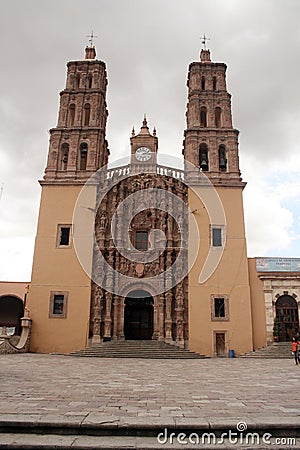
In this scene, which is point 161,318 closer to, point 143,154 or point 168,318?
point 168,318

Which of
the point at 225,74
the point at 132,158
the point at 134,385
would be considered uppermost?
the point at 225,74

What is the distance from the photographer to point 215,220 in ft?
66.8

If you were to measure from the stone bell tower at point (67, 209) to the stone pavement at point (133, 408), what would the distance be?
32.1ft

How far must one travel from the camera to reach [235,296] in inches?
747

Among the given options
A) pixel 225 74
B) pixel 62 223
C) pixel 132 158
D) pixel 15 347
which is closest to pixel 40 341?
pixel 15 347

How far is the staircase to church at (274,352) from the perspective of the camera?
17297 mm

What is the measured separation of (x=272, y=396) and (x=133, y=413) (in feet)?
9.57

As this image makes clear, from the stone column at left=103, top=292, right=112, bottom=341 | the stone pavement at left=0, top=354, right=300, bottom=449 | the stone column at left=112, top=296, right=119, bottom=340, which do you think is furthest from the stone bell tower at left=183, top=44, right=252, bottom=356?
the stone pavement at left=0, top=354, right=300, bottom=449

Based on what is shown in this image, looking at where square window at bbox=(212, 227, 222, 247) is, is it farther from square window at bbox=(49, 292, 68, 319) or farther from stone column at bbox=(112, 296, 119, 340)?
square window at bbox=(49, 292, 68, 319)

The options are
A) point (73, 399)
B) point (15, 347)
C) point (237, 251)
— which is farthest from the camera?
point (237, 251)

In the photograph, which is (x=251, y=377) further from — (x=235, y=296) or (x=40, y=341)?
(x=40, y=341)

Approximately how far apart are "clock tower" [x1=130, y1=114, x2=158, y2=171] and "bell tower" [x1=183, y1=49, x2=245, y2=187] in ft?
7.82

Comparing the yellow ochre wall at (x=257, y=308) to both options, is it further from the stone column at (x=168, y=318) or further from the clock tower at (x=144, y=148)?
the clock tower at (x=144, y=148)

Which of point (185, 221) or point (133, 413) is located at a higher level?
point (185, 221)
